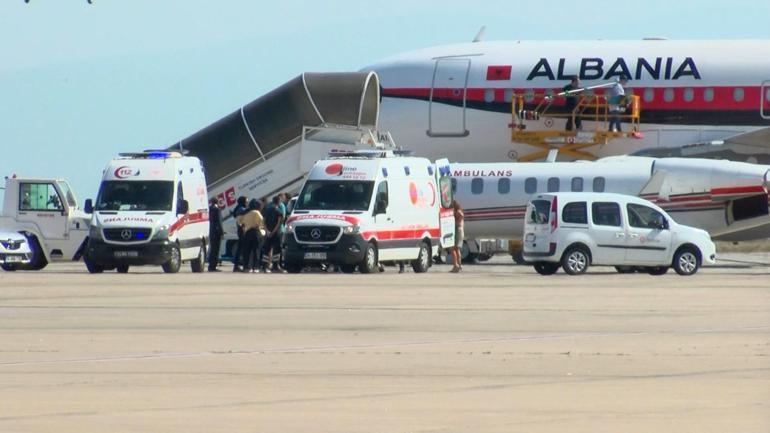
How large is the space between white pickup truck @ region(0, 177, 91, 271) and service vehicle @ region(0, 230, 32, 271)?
0.86 ft

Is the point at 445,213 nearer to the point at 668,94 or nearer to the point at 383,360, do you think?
the point at 668,94

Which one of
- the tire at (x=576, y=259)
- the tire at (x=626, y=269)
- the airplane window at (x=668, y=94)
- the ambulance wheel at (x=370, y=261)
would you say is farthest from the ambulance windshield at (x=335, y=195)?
the airplane window at (x=668, y=94)

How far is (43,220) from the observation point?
35500 mm

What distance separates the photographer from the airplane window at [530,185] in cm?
4072

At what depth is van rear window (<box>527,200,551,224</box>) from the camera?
3269cm

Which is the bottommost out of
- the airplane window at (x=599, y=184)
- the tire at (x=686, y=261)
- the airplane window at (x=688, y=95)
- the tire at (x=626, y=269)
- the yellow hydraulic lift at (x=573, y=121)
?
the tire at (x=626, y=269)

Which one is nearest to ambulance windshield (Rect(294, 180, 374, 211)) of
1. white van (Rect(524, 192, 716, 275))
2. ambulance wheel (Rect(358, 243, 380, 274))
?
ambulance wheel (Rect(358, 243, 380, 274))

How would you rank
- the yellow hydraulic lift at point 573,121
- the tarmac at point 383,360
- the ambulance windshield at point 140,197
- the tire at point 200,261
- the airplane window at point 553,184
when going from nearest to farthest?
the tarmac at point 383,360 < the ambulance windshield at point 140,197 < the tire at point 200,261 < the airplane window at point 553,184 < the yellow hydraulic lift at point 573,121

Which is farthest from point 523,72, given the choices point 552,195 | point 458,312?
point 458,312

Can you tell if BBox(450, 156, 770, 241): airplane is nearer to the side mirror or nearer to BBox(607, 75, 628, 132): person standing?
BBox(607, 75, 628, 132): person standing

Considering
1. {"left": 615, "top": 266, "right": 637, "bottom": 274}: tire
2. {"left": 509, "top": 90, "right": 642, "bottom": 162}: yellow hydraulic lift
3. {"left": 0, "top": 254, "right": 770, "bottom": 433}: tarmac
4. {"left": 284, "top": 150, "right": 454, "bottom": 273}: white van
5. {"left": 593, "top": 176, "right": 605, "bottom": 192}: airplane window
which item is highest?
{"left": 509, "top": 90, "right": 642, "bottom": 162}: yellow hydraulic lift

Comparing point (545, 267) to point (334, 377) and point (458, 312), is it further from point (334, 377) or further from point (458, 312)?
point (334, 377)

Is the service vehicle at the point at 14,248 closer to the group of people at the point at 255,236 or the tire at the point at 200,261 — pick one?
the tire at the point at 200,261

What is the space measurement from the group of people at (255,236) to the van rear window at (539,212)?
17.6ft
